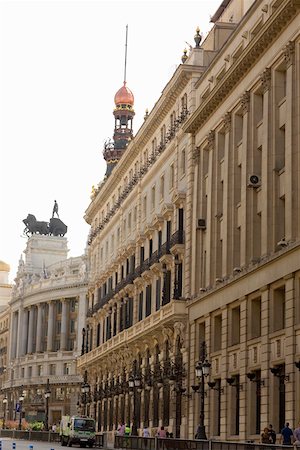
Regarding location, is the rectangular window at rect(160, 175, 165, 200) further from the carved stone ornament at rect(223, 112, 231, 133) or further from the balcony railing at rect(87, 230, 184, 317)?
the carved stone ornament at rect(223, 112, 231, 133)

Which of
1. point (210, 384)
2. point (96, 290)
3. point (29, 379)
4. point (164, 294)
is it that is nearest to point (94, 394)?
point (96, 290)

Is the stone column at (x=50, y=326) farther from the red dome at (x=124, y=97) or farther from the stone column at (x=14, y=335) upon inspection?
the red dome at (x=124, y=97)

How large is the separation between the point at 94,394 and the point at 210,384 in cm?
4146

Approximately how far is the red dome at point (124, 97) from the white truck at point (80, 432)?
7712 centimetres

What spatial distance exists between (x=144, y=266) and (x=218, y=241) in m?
16.8

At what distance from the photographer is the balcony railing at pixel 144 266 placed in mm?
64431

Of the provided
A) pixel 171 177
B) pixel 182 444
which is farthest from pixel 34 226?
pixel 182 444

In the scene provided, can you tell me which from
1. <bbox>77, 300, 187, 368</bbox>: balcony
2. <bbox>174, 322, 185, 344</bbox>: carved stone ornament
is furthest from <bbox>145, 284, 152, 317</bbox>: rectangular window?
<bbox>174, 322, 185, 344</bbox>: carved stone ornament

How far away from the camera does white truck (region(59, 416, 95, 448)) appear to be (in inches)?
2712

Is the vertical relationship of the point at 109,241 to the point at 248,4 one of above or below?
below

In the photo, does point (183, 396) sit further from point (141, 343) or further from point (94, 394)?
point (94, 394)

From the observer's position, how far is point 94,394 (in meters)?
93.4

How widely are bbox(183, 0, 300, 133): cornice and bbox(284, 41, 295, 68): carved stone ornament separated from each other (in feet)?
3.89

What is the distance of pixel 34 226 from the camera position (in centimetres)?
17550
